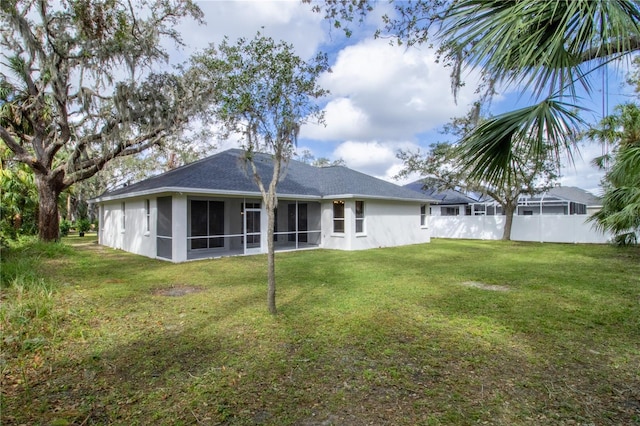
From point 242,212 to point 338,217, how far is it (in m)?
4.48

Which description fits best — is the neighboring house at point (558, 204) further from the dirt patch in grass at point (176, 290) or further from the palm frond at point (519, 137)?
the palm frond at point (519, 137)

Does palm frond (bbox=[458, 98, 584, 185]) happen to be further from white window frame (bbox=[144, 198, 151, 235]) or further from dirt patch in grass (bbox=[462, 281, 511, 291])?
white window frame (bbox=[144, 198, 151, 235])

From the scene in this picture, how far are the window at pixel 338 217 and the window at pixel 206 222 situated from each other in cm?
516

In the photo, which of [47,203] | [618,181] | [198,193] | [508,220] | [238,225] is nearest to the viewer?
[618,181]

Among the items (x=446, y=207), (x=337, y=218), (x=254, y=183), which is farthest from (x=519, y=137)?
(x=446, y=207)

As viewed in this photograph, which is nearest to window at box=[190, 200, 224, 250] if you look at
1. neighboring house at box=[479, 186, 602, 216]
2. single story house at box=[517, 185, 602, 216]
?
neighboring house at box=[479, 186, 602, 216]

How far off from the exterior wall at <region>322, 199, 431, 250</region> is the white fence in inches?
210

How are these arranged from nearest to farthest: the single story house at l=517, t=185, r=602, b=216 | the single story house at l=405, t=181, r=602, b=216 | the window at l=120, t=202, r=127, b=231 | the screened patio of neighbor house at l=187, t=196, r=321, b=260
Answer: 1. the screened patio of neighbor house at l=187, t=196, r=321, b=260
2. the window at l=120, t=202, r=127, b=231
3. the single story house at l=517, t=185, r=602, b=216
4. the single story house at l=405, t=181, r=602, b=216

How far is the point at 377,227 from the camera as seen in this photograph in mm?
→ 16375

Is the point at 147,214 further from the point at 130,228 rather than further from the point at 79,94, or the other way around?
the point at 79,94

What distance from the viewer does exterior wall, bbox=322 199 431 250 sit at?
15.1 metres

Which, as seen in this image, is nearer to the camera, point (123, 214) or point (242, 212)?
point (242, 212)

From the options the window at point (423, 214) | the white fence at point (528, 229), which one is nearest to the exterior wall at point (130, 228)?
the window at point (423, 214)

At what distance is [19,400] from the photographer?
9.87 ft
